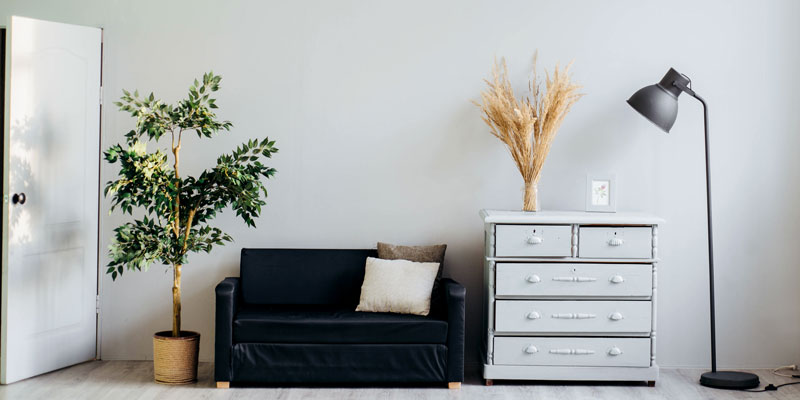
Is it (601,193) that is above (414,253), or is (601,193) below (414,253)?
above

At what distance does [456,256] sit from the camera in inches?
185

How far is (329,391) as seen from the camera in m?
4.07

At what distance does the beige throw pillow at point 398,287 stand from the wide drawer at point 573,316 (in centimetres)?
39

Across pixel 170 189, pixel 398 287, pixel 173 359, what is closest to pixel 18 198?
pixel 170 189

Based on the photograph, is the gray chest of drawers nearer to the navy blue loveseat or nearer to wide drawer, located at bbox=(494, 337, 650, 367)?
wide drawer, located at bbox=(494, 337, 650, 367)

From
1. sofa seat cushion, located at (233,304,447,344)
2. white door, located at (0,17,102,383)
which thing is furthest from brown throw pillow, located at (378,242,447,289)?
white door, located at (0,17,102,383)

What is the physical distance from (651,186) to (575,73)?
804 mm

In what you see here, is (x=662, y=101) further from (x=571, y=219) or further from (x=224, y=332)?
(x=224, y=332)

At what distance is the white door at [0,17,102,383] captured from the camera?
407 centimetres

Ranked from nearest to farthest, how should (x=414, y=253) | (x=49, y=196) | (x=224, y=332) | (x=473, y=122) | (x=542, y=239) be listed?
1. (x=224, y=332)
2. (x=542, y=239)
3. (x=49, y=196)
4. (x=414, y=253)
5. (x=473, y=122)

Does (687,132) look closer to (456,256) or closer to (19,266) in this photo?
(456,256)

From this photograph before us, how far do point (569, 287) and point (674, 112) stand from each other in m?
1.13

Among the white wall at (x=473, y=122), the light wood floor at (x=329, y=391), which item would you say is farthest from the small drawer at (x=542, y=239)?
the light wood floor at (x=329, y=391)

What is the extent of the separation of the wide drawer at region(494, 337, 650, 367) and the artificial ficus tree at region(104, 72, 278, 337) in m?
1.53
